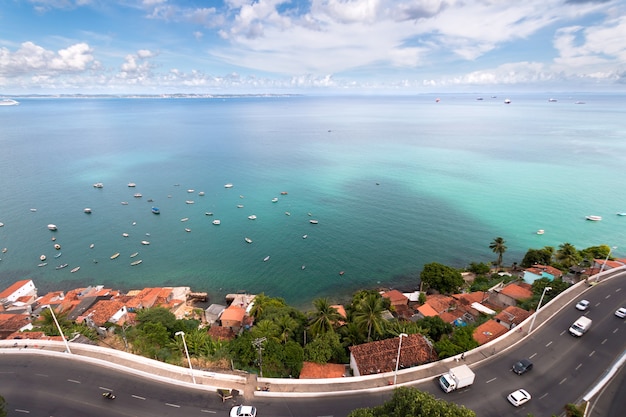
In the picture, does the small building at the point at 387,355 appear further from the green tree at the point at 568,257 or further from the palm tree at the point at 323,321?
the green tree at the point at 568,257

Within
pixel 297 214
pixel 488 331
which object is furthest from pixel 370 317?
pixel 297 214

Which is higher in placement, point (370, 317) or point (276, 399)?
point (370, 317)

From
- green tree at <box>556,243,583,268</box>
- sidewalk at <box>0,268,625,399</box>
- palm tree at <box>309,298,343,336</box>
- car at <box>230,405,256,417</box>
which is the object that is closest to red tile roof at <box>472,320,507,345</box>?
sidewalk at <box>0,268,625,399</box>

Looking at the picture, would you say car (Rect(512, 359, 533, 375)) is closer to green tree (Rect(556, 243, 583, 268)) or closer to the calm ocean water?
the calm ocean water

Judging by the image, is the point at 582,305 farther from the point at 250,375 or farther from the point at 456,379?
the point at 250,375

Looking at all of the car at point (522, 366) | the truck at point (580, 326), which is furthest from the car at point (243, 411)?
the truck at point (580, 326)

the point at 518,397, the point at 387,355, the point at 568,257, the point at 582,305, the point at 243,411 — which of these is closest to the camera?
the point at 243,411

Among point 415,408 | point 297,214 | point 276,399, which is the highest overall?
point 415,408

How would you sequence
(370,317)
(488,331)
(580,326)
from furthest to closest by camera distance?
(488,331), (370,317), (580,326)
